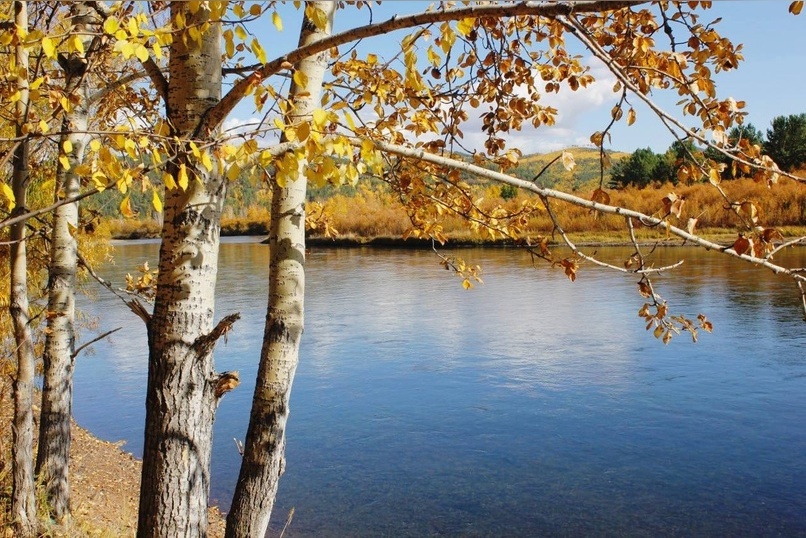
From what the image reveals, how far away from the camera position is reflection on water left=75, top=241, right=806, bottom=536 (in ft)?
27.9

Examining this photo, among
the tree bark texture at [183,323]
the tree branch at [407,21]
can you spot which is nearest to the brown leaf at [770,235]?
the tree branch at [407,21]

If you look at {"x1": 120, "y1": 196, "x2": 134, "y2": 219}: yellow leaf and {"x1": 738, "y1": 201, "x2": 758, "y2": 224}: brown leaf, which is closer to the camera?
{"x1": 120, "y1": 196, "x2": 134, "y2": 219}: yellow leaf

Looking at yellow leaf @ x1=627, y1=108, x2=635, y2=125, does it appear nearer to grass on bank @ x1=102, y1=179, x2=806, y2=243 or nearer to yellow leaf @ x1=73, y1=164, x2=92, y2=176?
yellow leaf @ x1=73, y1=164, x2=92, y2=176

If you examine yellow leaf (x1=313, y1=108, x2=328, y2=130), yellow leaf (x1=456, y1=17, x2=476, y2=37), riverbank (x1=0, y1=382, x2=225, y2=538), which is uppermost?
yellow leaf (x1=456, y1=17, x2=476, y2=37)

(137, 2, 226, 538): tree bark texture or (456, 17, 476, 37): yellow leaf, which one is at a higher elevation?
(456, 17, 476, 37): yellow leaf

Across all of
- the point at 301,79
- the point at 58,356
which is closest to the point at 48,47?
the point at 301,79

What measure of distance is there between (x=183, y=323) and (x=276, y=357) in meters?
1.00

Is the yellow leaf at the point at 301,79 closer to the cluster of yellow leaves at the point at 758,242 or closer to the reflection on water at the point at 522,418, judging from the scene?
the cluster of yellow leaves at the point at 758,242

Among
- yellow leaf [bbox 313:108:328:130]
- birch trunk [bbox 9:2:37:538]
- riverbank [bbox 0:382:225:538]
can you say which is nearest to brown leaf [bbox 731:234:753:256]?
yellow leaf [bbox 313:108:328:130]

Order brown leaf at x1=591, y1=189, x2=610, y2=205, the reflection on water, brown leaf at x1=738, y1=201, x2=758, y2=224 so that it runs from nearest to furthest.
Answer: brown leaf at x1=738, y1=201, x2=758, y2=224 < brown leaf at x1=591, y1=189, x2=610, y2=205 < the reflection on water

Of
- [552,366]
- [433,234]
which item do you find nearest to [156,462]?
[433,234]

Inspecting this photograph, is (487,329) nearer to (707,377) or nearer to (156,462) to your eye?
(707,377)

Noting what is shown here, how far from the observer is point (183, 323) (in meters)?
3.11

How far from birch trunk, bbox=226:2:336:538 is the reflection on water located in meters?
4.19
